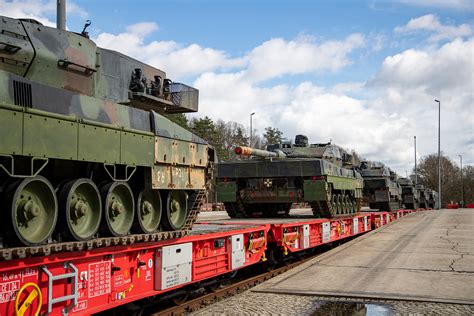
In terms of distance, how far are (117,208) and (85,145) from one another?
1.03 m

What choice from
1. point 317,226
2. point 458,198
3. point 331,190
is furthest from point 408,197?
point 458,198

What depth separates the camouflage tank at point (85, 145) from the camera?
5453mm

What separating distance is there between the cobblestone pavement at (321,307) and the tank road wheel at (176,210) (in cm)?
134

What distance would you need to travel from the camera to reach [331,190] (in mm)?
17062

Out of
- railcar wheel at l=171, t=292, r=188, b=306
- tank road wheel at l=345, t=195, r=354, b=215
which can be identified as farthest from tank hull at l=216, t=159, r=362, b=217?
railcar wheel at l=171, t=292, r=188, b=306

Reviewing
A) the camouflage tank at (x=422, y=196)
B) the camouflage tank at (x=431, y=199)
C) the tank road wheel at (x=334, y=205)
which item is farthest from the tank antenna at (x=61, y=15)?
the camouflage tank at (x=431, y=199)

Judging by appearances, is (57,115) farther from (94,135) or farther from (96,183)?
(96,183)

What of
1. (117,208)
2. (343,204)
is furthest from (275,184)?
(117,208)

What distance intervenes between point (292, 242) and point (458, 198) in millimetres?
87110

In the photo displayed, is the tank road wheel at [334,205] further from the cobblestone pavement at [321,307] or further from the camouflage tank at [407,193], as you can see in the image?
the camouflage tank at [407,193]

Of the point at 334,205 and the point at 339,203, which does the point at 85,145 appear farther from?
the point at 339,203

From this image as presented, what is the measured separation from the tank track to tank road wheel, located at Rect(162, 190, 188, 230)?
149 mm

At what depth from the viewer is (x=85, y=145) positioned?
Answer: 6.15m

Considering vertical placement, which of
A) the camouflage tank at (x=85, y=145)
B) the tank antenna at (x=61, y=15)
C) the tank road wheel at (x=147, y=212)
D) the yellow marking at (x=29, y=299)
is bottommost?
the yellow marking at (x=29, y=299)
